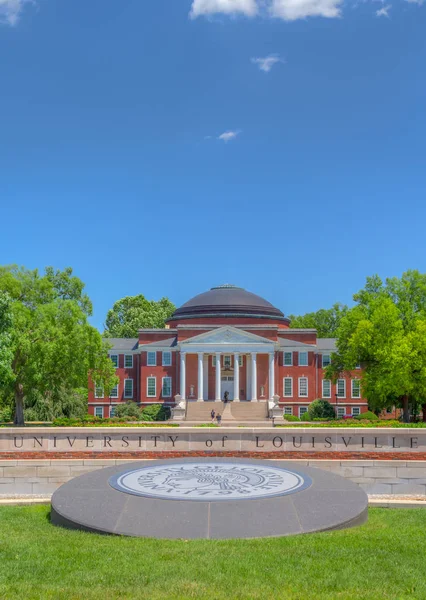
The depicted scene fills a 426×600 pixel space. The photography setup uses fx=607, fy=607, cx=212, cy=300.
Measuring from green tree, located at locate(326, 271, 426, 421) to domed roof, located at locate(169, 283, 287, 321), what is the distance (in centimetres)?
2047

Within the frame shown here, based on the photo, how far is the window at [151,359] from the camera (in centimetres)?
6456

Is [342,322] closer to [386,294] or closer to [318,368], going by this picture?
[386,294]

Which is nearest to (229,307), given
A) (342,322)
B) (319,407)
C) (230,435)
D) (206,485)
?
(319,407)

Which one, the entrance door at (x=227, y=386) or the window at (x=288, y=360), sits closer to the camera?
the entrance door at (x=227, y=386)

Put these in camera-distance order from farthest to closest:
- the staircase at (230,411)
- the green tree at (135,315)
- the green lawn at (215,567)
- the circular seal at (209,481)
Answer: the green tree at (135,315), the staircase at (230,411), the circular seal at (209,481), the green lawn at (215,567)

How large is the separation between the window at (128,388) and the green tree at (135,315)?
24.8 m

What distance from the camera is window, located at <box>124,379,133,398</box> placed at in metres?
66.1

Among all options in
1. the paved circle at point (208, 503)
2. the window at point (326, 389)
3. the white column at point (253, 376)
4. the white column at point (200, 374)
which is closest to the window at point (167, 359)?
the white column at point (200, 374)

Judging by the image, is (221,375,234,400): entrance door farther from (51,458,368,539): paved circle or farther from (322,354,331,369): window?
(51,458,368,539): paved circle

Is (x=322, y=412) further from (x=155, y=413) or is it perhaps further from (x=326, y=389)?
(x=155, y=413)

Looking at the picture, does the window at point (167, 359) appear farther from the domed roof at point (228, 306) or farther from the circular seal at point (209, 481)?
the circular seal at point (209, 481)

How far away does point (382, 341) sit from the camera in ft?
135

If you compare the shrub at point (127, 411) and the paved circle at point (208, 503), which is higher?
the paved circle at point (208, 503)

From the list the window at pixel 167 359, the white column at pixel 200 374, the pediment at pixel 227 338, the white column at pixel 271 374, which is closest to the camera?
the white column at pixel 200 374
